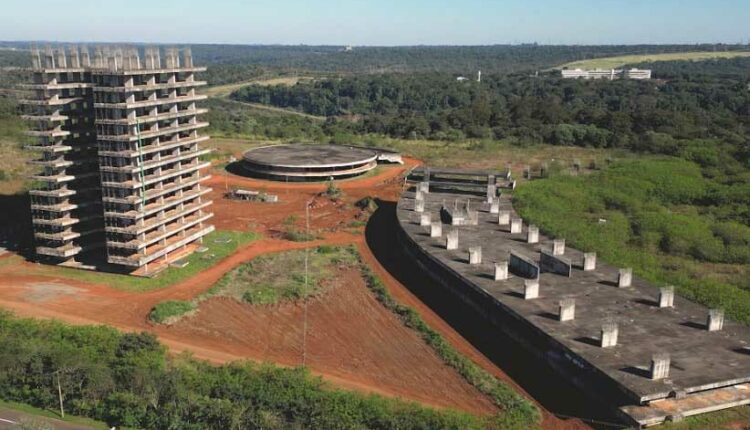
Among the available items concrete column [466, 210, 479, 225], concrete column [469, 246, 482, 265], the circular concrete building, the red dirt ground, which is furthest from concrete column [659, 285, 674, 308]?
the circular concrete building

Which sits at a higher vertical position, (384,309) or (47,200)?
(47,200)

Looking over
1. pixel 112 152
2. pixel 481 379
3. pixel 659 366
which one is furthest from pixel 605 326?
pixel 112 152

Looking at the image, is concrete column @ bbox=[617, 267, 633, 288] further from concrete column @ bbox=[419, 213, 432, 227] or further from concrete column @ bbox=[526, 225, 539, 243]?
concrete column @ bbox=[419, 213, 432, 227]

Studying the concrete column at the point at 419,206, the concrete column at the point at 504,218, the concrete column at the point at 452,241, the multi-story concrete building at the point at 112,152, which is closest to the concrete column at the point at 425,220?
the concrete column at the point at 419,206

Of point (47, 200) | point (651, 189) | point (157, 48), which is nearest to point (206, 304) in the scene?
point (47, 200)

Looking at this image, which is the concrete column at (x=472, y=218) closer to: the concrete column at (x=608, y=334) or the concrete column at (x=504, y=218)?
Result: the concrete column at (x=504, y=218)

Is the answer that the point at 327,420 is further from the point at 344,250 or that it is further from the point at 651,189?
the point at 651,189

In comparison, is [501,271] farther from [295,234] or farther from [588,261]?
[295,234]
